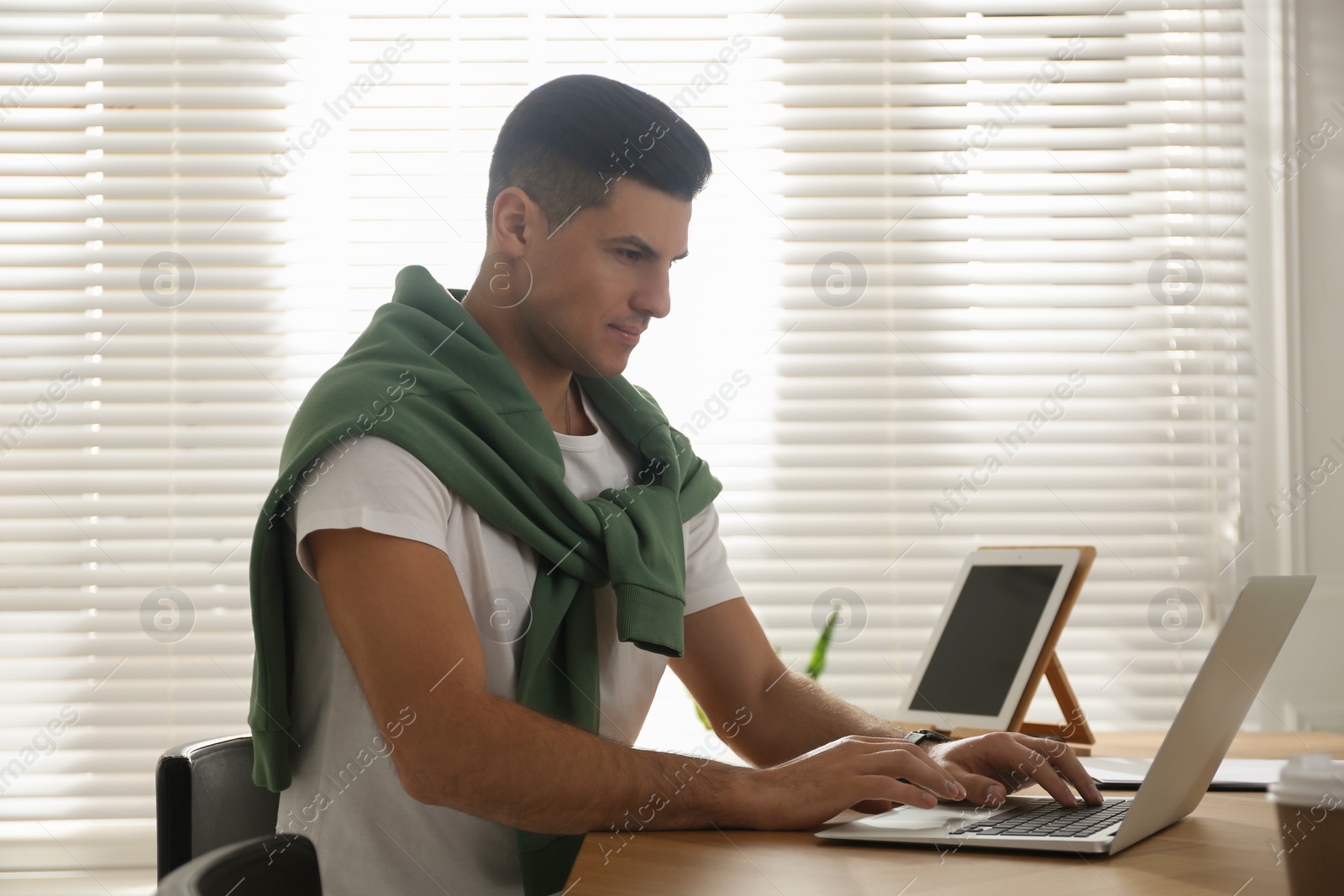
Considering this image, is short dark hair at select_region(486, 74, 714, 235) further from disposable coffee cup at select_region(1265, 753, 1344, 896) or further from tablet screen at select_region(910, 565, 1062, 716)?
disposable coffee cup at select_region(1265, 753, 1344, 896)

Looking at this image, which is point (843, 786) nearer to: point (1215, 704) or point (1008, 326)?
point (1215, 704)

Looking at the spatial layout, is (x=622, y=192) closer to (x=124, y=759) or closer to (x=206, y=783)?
(x=206, y=783)

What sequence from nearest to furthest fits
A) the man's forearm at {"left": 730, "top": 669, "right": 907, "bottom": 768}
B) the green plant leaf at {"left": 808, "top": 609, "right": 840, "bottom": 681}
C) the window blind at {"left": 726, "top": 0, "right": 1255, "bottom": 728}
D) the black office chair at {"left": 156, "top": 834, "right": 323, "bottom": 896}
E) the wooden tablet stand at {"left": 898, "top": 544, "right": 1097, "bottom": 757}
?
the black office chair at {"left": 156, "top": 834, "right": 323, "bottom": 896} < the man's forearm at {"left": 730, "top": 669, "right": 907, "bottom": 768} < the wooden tablet stand at {"left": 898, "top": 544, "right": 1097, "bottom": 757} < the green plant leaf at {"left": 808, "top": 609, "right": 840, "bottom": 681} < the window blind at {"left": 726, "top": 0, "right": 1255, "bottom": 728}

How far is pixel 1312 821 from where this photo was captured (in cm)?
52

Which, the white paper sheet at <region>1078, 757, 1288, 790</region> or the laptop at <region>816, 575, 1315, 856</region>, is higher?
the laptop at <region>816, 575, 1315, 856</region>

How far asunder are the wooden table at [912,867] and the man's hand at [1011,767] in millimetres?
92

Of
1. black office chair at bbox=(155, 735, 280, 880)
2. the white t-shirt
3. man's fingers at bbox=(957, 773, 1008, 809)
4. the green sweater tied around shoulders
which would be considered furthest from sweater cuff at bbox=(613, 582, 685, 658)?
black office chair at bbox=(155, 735, 280, 880)

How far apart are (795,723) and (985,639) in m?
0.46

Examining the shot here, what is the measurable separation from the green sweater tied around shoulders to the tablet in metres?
0.60

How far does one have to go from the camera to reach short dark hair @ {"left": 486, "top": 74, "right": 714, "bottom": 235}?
128 cm

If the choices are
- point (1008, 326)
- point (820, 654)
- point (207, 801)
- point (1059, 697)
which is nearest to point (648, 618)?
point (207, 801)

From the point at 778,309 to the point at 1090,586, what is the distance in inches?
35.6

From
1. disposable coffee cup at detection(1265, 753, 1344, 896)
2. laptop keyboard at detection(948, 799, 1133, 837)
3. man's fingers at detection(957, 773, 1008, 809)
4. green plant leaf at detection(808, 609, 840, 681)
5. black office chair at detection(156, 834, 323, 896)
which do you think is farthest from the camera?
green plant leaf at detection(808, 609, 840, 681)

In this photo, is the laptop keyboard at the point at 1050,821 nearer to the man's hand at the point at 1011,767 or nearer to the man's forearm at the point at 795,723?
the man's hand at the point at 1011,767
